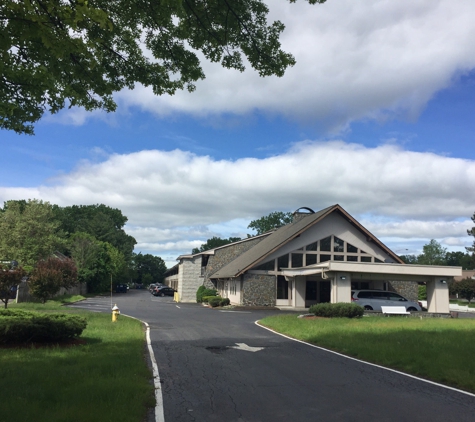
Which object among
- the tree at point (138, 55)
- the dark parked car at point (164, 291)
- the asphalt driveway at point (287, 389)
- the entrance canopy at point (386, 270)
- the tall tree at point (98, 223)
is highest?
the tall tree at point (98, 223)

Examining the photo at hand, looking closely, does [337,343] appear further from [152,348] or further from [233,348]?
[152,348]

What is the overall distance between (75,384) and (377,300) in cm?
2370

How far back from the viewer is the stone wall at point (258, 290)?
3306cm

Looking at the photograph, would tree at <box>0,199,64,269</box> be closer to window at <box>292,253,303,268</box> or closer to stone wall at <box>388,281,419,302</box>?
window at <box>292,253,303,268</box>

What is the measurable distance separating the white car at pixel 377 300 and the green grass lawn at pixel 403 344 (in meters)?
8.31

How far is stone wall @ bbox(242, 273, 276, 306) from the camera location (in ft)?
108

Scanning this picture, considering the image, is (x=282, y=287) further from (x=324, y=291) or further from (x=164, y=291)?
(x=164, y=291)

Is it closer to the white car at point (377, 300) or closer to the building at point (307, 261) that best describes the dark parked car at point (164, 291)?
the building at point (307, 261)

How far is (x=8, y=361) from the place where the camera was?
9422 mm

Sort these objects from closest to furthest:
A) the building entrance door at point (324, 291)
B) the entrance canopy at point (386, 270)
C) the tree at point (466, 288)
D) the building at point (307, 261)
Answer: the entrance canopy at point (386, 270) < the building at point (307, 261) < the building entrance door at point (324, 291) < the tree at point (466, 288)

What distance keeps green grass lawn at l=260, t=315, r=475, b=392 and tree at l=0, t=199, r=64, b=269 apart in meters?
28.2

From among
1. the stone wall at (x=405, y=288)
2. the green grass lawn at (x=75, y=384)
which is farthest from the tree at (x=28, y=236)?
the green grass lawn at (x=75, y=384)

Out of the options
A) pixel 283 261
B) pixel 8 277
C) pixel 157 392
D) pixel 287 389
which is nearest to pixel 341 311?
pixel 283 261

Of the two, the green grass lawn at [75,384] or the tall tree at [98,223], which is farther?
the tall tree at [98,223]
